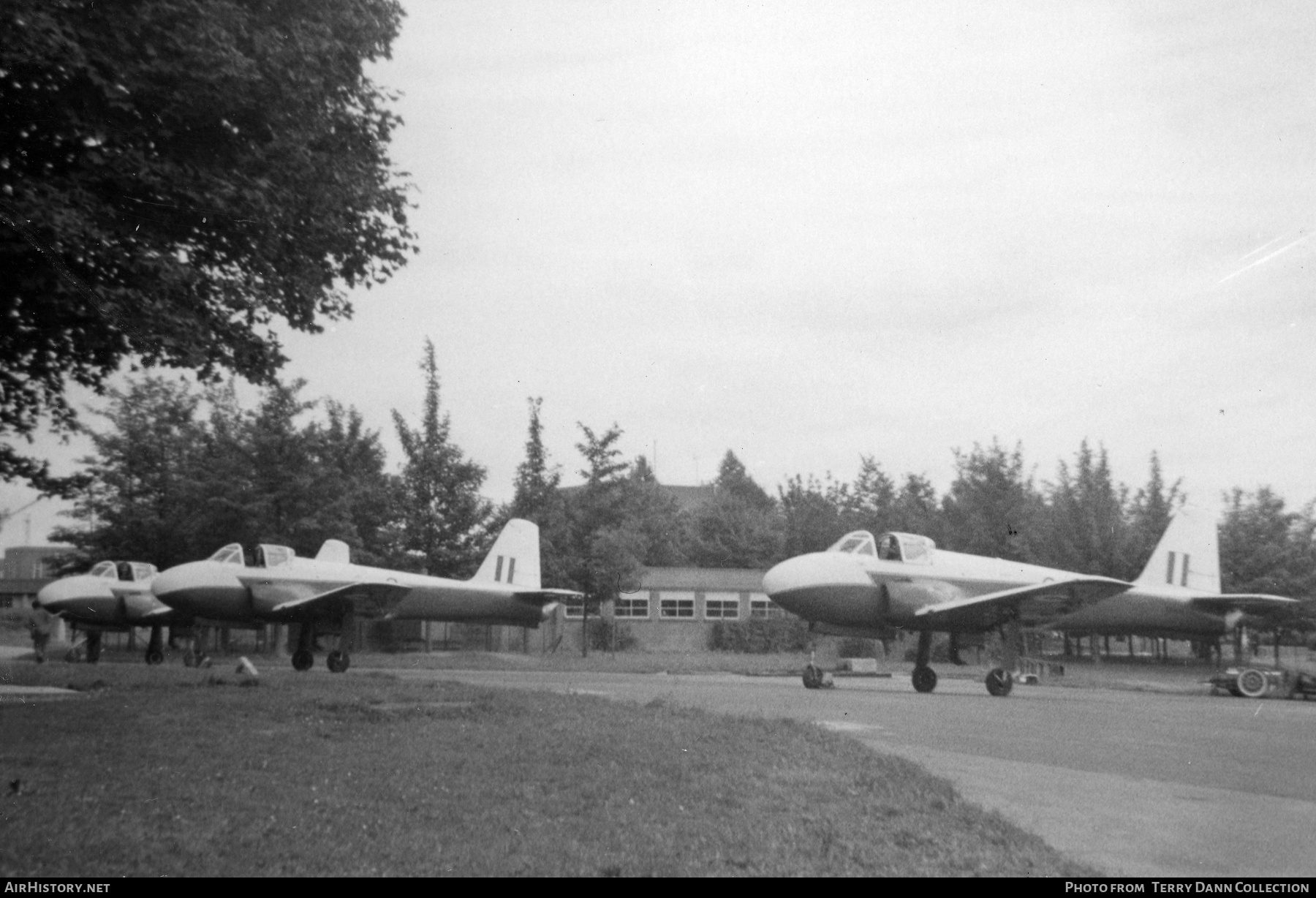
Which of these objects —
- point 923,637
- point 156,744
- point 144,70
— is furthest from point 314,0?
point 923,637

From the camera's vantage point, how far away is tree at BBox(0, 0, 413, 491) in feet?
34.6

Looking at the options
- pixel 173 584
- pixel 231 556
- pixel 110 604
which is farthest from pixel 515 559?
pixel 110 604

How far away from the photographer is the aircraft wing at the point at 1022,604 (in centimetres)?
1947

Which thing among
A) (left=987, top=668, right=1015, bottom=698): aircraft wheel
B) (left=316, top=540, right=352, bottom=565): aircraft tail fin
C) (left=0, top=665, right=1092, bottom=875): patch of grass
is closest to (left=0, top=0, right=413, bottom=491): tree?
(left=0, top=665, right=1092, bottom=875): patch of grass

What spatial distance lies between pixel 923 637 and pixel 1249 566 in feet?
63.6

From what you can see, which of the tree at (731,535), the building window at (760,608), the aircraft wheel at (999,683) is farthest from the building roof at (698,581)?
the aircraft wheel at (999,683)

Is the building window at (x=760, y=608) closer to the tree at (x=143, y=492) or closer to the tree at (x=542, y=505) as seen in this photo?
the tree at (x=542, y=505)

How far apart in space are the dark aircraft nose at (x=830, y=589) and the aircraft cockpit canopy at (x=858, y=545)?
1.01 feet

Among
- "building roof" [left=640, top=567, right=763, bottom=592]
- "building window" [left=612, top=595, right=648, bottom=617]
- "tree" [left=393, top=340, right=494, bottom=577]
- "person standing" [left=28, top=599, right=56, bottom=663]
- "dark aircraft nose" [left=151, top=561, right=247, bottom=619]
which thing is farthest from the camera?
"building roof" [left=640, top=567, right=763, bottom=592]

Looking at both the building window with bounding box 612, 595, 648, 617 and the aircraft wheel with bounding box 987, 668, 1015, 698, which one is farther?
the building window with bounding box 612, 595, 648, 617

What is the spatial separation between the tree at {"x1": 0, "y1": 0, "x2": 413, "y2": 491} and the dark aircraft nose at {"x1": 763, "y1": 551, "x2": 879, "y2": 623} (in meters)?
10.0

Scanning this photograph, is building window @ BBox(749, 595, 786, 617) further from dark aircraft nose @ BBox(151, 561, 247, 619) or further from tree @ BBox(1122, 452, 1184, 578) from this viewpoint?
dark aircraft nose @ BBox(151, 561, 247, 619)

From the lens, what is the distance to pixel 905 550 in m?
20.8

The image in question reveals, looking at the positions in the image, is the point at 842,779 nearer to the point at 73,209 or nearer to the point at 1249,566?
the point at 73,209
